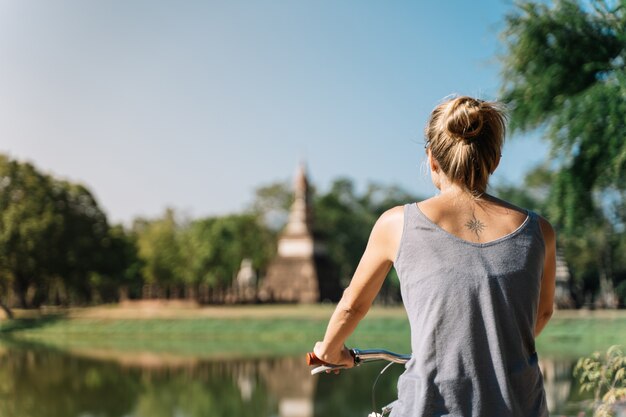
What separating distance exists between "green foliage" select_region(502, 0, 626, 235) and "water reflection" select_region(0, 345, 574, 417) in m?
2.91

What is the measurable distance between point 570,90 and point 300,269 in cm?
3139

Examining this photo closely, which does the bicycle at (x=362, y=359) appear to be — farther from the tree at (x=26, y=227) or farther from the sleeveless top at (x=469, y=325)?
the tree at (x=26, y=227)

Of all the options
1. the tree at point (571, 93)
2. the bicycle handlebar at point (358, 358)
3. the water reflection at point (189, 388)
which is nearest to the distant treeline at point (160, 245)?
the water reflection at point (189, 388)

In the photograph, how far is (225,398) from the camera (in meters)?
12.9

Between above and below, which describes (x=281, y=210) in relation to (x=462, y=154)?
above

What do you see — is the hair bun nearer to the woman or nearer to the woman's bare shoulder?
the woman

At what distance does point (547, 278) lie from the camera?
164 centimetres

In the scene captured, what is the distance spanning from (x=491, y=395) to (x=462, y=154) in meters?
0.44

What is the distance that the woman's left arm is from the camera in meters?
1.53

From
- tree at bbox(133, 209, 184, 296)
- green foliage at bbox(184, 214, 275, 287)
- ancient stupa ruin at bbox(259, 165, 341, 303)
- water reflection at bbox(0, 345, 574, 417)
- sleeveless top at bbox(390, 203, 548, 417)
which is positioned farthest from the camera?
tree at bbox(133, 209, 184, 296)

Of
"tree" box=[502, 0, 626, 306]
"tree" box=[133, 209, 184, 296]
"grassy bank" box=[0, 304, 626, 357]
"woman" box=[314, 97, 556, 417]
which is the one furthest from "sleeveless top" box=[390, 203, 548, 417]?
"tree" box=[133, 209, 184, 296]

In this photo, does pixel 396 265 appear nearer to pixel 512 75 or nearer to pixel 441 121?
pixel 441 121

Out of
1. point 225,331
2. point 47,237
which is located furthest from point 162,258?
point 225,331

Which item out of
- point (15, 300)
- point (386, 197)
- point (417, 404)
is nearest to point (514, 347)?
point (417, 404)
